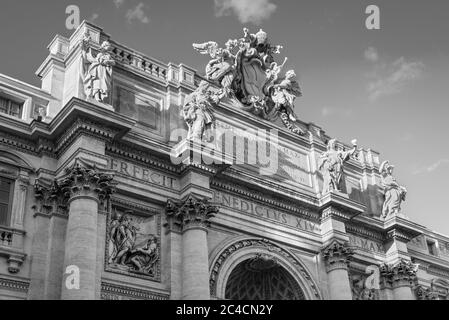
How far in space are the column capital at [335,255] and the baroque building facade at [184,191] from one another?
6 cm

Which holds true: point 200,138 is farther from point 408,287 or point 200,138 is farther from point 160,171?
point 408,287

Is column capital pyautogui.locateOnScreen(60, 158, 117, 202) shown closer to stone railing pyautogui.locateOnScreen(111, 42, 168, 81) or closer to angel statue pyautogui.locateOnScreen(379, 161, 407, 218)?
stone railing pyautogui.locateOnScreen(111, 42, 168, 81)

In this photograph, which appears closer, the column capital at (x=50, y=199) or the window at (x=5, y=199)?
the window at (x=5, y=199)

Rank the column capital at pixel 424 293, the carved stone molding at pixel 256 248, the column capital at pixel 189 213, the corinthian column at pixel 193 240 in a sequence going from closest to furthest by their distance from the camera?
the corinthian column at pixel 193 240 < the column capital at pixel 189 213 < the carved stone molding at pixel 256 248 < the column capital at pixel 424 293

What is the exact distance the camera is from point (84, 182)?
853 inches

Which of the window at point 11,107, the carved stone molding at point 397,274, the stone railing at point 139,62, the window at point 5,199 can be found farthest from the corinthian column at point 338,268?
the window at point 11,107

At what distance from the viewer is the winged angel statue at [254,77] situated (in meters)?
29.9

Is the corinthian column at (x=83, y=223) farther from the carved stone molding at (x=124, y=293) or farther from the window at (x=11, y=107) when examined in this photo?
the window at (x=11, y=107)

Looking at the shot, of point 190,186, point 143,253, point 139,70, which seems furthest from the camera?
point 139,70

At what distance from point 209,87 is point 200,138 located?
403cm

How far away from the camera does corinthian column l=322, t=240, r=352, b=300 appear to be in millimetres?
27484

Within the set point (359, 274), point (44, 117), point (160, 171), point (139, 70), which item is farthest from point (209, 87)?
point (359, 274)

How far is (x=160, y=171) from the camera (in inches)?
981

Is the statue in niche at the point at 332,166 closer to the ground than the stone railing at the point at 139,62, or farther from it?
closer to the ground
